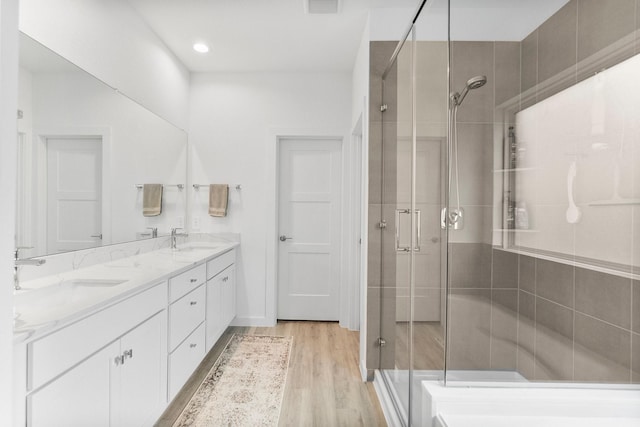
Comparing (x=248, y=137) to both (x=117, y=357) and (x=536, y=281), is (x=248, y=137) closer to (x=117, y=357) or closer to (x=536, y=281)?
(x=117, y=357)

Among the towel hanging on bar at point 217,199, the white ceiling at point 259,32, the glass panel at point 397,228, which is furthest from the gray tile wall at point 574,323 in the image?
the towel hanging on bar at point 217,199

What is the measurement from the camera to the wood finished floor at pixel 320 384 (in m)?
2.10

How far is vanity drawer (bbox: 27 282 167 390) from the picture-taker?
3.53 ft

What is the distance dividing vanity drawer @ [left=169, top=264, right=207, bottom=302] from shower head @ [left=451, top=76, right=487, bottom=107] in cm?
169

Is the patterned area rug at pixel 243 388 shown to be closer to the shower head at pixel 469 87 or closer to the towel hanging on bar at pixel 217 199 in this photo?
the towel hanging on bar at pixel 217 199

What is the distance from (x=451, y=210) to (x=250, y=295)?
265 centimetres

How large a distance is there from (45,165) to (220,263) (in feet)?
4.97

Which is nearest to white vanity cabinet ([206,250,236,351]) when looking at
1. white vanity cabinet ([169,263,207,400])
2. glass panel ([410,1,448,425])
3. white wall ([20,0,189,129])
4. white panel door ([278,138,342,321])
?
white vanity cabinet ([169,263,207,400])

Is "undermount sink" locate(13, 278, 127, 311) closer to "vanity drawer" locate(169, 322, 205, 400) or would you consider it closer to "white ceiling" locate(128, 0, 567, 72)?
"vanity drawer" locate(169, 322, 205, 400)

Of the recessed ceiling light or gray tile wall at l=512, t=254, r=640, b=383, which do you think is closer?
gray tile wall at l=512, t=254, r=640, b=383

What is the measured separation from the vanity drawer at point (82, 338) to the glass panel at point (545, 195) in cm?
Answer: 135

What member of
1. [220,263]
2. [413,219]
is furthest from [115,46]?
[413,219]

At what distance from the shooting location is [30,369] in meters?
1.05

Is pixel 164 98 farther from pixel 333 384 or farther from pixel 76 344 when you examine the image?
pixel 333 384
